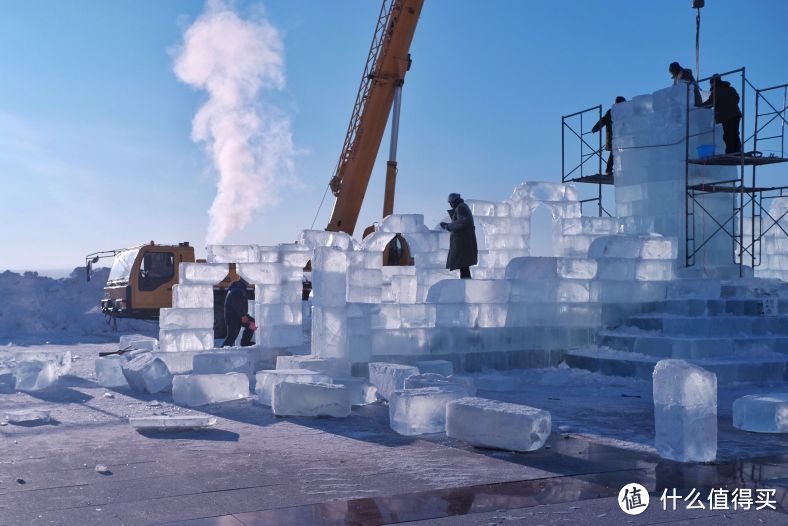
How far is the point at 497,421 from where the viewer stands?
612cm

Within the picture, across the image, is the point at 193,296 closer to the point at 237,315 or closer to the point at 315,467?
the point at 237,315

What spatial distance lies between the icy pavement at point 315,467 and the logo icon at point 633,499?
0.08 metres

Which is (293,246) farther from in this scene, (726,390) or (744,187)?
(744,187)

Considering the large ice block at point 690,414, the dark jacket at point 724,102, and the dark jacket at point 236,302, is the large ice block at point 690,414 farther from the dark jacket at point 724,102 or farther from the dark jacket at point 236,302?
the dark jacket at point 724,102

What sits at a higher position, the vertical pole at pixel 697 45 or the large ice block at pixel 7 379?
the vertical pole at pixel 697 45

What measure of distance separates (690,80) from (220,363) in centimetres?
907

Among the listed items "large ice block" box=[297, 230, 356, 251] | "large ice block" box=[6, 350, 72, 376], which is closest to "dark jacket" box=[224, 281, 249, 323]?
"large ice block" box=[297, 230, 356, 251]

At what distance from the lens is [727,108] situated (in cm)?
1360

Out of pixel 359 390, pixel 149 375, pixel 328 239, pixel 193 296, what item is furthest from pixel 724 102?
pixel 149 375

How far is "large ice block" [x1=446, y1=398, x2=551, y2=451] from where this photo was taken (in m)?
5.99

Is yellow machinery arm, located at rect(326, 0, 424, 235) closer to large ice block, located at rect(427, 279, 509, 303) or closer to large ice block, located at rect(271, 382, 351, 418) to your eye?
large ice block, located at rect(427, 279, 509, 303)

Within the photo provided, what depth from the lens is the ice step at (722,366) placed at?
1019 centimetres

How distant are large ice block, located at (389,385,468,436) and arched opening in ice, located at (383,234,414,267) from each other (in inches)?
455

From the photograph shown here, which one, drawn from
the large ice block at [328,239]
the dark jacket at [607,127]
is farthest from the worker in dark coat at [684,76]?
the large ice block at [328,239]
